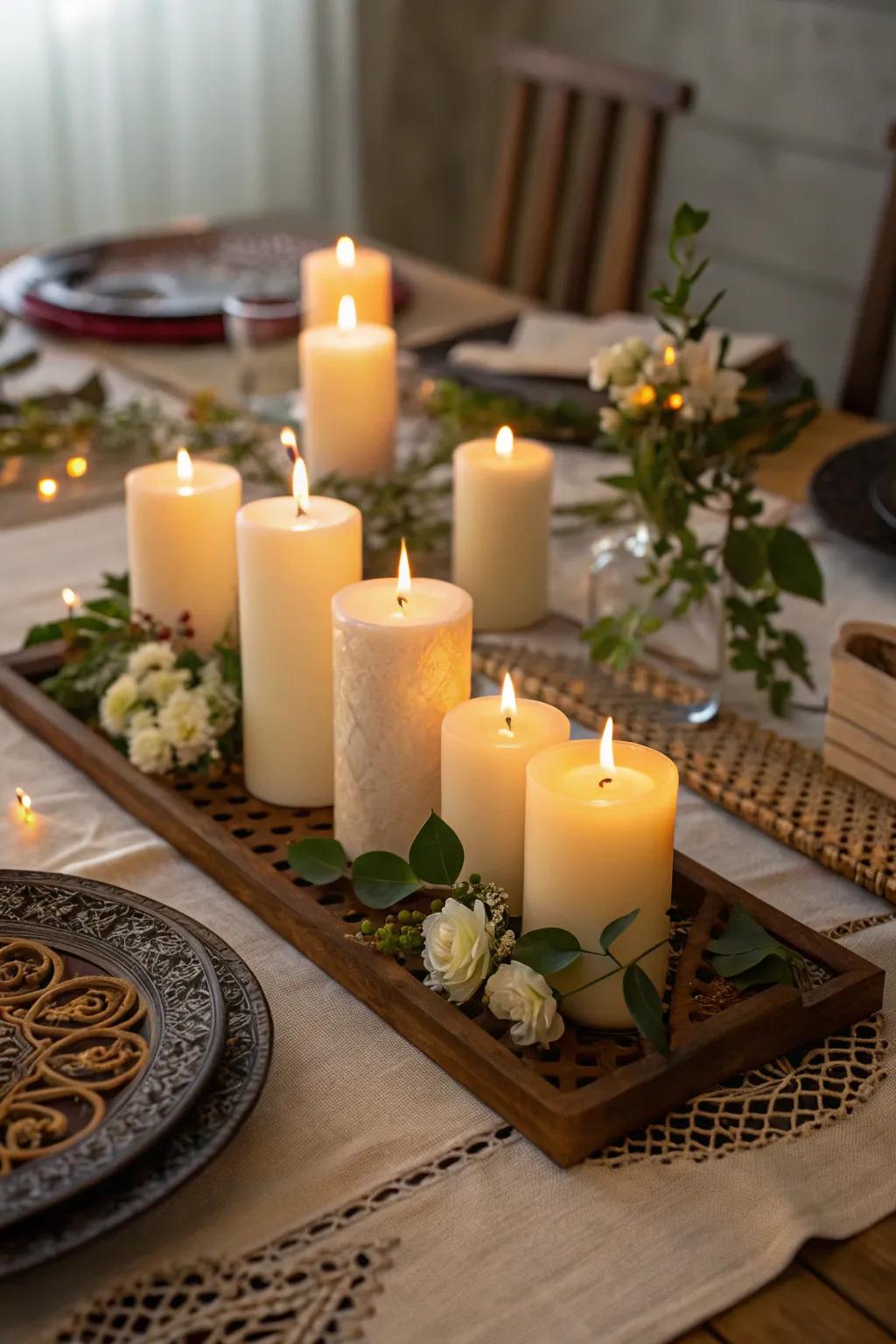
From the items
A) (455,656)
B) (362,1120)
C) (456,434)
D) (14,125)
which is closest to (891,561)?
(456,434)

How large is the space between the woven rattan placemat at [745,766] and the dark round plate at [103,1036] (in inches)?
14.7

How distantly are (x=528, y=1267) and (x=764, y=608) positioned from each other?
1.76 ft

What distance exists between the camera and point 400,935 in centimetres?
80

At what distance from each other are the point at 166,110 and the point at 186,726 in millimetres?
2347

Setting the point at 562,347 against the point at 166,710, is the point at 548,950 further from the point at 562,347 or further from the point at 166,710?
the point at 562,347

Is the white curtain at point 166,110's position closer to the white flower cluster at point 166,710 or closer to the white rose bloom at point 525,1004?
the white flower cluster at point 166,710

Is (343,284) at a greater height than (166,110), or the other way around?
(343,284)

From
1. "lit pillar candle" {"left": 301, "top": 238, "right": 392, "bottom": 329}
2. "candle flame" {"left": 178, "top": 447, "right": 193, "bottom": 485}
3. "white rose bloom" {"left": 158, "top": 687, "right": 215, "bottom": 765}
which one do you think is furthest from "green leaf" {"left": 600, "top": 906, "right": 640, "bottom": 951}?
"lit pillar candle" {"left": 301, "top": 238, "right": 392, "bottom": 329}

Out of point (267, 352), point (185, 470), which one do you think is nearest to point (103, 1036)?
point (185, 470)

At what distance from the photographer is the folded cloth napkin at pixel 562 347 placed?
1.62 metres

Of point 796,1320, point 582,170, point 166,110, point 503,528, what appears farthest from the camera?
point 166,110

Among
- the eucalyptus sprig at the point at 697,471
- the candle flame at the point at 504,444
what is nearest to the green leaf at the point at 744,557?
the eucalyptus sprig at the point at 697,471

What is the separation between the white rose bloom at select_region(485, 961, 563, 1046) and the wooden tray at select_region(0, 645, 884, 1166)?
0.01 m

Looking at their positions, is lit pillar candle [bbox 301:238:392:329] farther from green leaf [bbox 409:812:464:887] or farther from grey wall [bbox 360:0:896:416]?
grey wall [bbox 360:0:896:416]
